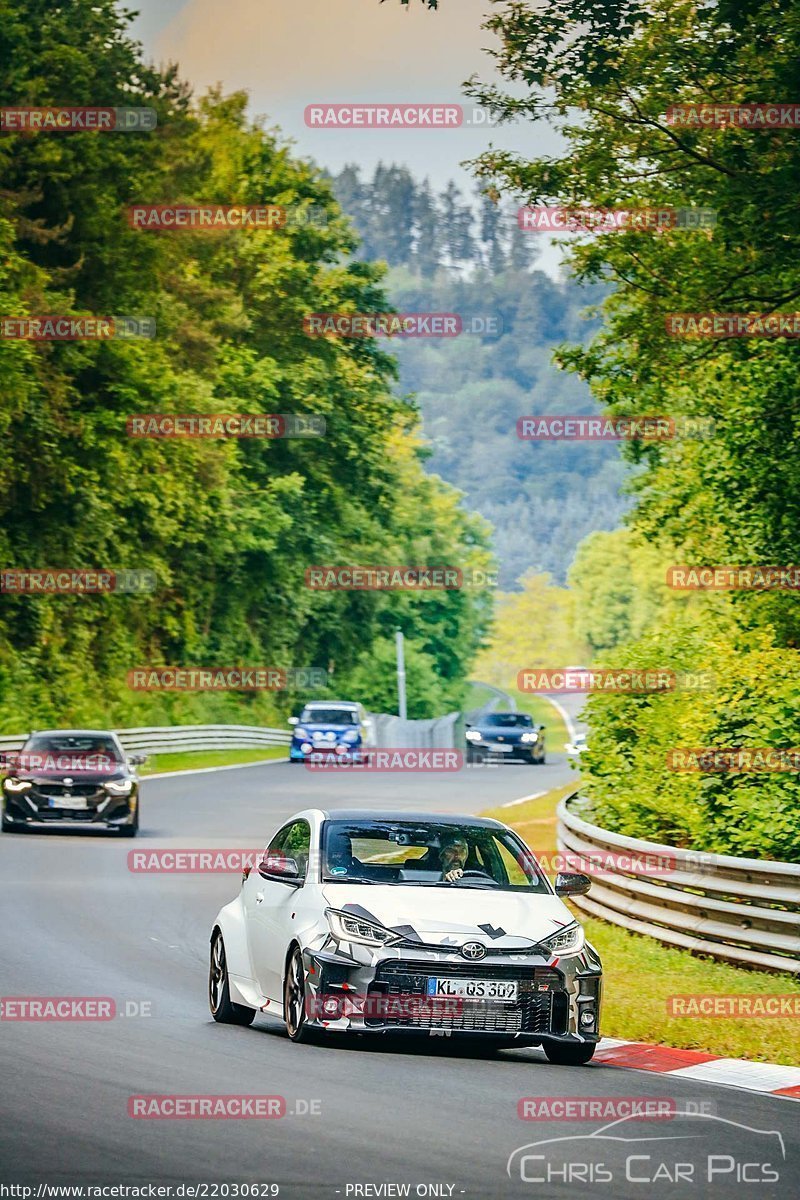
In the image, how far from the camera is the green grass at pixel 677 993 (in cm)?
1253

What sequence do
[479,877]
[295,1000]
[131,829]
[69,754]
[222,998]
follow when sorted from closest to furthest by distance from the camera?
[295,1000] < [479,877] < [222,998] < [69,754] < [131,829]

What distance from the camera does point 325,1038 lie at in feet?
39.2

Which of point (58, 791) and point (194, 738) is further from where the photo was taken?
point (194, 738)

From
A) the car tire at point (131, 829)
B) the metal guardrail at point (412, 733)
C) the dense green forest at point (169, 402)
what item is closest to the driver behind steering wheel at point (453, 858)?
the car tire at point (131, 829)

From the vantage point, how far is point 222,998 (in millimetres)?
13141

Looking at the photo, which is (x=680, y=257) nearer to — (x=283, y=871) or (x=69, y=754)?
(x=69, y=754)

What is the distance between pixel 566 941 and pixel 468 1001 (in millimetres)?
718

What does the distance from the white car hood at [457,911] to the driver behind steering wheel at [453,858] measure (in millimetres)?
223

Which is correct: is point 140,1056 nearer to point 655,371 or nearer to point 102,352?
point 655,371

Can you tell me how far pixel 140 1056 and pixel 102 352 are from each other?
4799 centimetres

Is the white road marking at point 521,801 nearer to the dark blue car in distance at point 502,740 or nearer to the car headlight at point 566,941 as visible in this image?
the dark blue car in distance at point 502,740

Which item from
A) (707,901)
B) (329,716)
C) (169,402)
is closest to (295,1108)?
(707,901)

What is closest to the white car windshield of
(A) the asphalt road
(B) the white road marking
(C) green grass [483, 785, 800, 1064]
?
(A) the asphalt road

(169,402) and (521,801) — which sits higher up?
(169,402)
